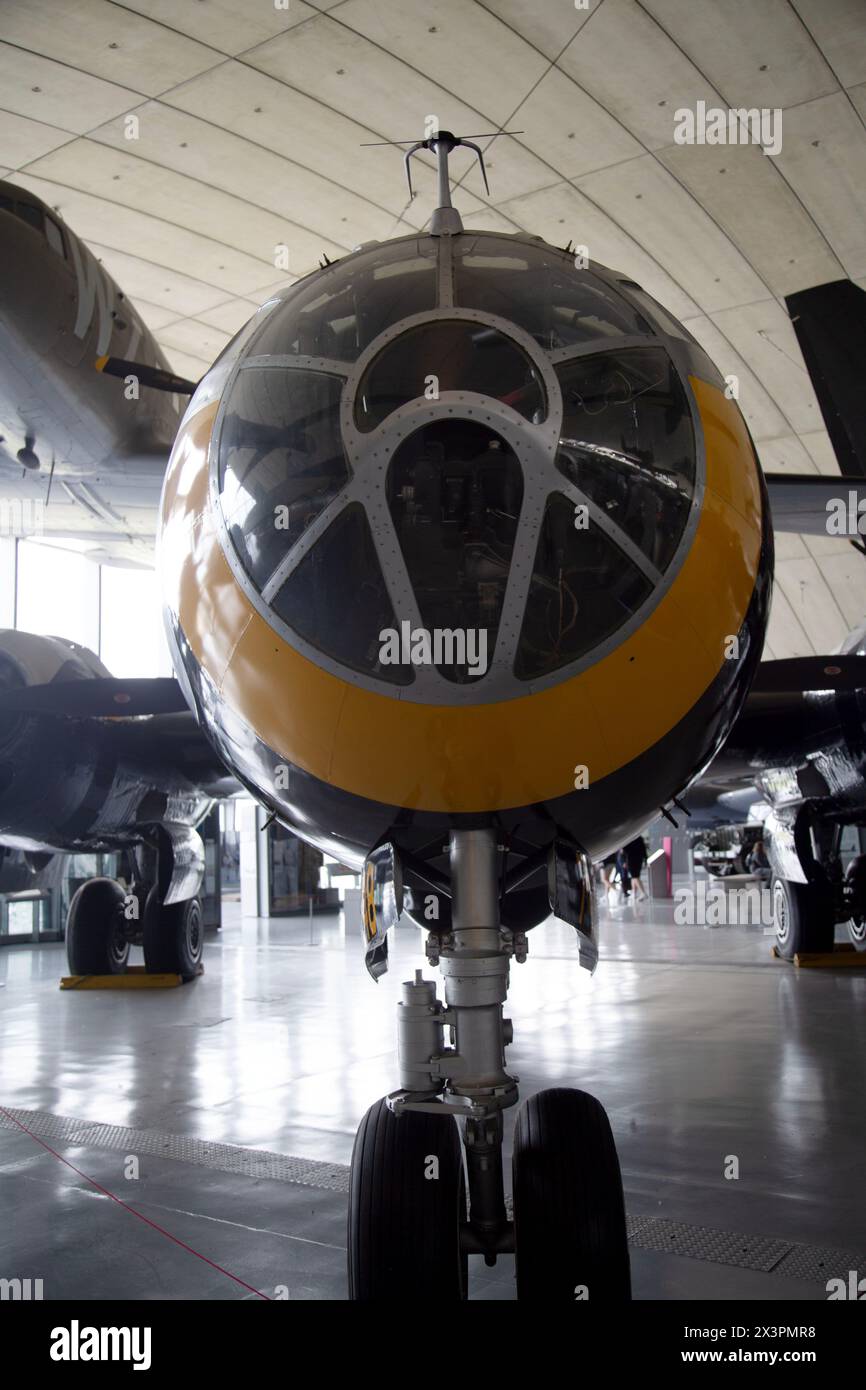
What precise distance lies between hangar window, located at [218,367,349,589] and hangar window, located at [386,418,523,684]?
7.4 inches

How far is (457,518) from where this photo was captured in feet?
8.16

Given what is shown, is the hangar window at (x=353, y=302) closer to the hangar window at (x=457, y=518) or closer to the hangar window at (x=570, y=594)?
the hangar window at (x=457, y=518)

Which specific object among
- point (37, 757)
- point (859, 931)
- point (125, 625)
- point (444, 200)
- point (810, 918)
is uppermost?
point (125, 625)

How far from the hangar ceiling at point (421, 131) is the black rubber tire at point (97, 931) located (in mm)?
8927

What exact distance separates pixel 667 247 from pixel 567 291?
1675 cm

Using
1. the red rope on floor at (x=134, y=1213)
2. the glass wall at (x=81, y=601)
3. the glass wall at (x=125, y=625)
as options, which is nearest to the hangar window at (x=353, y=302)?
the red rope on floor at (x=134, y=1213)

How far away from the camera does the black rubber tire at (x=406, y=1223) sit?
3.01 metres

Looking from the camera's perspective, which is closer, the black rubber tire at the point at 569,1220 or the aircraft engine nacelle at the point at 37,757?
the black rubber tire at the point at 569,1220

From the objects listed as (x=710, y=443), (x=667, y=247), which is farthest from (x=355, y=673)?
(x=667, y=247)

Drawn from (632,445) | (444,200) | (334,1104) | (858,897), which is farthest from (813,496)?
(632,445)

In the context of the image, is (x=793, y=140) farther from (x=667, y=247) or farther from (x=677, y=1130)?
(x=677, y=1130)

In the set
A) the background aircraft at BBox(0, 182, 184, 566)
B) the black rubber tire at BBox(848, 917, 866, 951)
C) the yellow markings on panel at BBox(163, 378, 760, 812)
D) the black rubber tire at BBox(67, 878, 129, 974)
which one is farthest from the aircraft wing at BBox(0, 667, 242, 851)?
the black rubber tire at BBox(848, 917, 866, 951)

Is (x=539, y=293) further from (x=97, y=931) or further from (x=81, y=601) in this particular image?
(x=81, y=601)

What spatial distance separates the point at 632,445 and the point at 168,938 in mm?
10595
